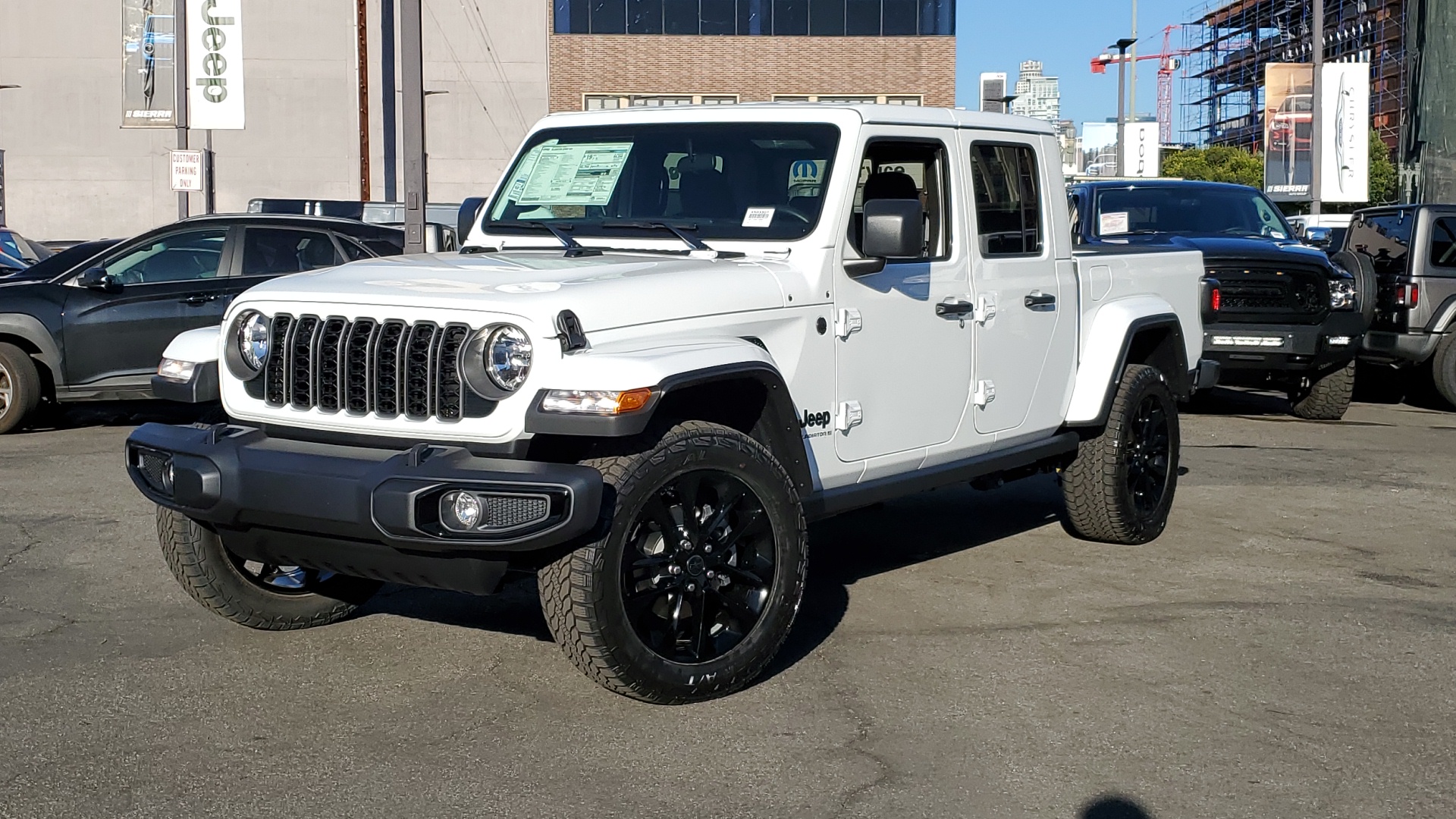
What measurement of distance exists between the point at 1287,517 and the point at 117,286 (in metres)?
8.54

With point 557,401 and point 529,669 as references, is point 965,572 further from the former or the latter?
point 557,401

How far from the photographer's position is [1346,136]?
3234 cm

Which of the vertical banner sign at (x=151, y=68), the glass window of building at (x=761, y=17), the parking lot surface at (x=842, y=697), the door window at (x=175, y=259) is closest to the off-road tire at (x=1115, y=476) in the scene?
the parking lot surface at (x=842, y=697)

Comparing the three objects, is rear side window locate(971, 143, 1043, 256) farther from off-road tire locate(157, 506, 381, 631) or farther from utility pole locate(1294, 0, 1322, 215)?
utility pole locate(1294, 0, 1322, 215)

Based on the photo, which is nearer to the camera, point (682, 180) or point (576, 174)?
point (682, 180)

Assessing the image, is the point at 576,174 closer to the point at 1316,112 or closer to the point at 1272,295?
the point at 1272,295

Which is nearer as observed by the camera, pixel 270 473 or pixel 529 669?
pixel 270 473

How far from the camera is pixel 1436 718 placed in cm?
504

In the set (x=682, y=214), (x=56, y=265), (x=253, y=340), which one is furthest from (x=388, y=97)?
(x=253, y=340)

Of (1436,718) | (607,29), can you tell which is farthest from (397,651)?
(607,29)

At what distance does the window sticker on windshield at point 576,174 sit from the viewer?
6196mm

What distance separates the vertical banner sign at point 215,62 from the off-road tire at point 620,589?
18.1 meters

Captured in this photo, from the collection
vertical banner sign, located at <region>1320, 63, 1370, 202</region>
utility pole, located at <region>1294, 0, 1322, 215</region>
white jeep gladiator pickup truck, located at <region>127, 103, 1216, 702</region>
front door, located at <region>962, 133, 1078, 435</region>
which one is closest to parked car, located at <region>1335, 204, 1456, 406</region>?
front door, located at <region>962, 133, 1078, 435</region>

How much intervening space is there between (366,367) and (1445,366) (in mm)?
11962
